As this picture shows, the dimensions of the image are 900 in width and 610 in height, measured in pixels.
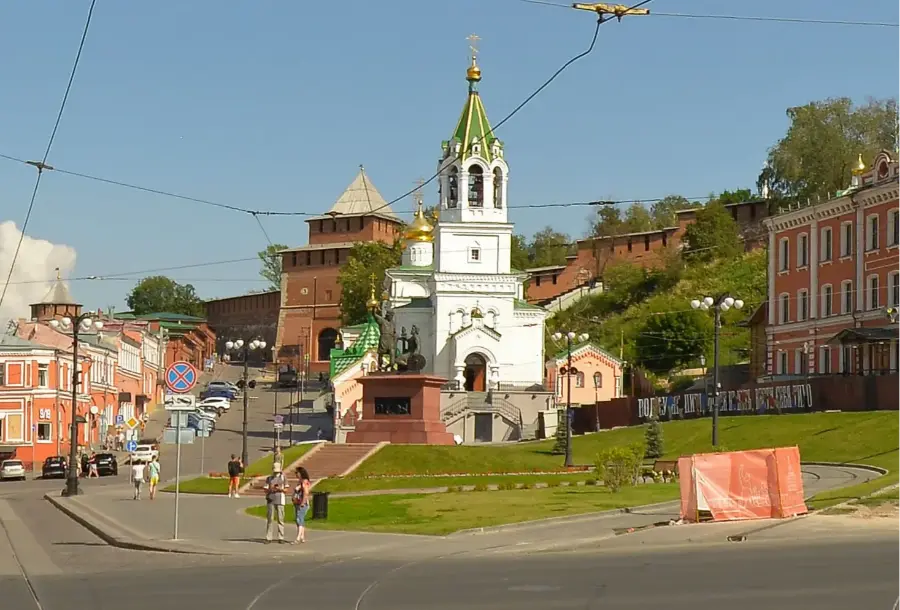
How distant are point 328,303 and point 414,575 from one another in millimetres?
132175

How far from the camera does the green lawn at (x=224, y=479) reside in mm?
49625

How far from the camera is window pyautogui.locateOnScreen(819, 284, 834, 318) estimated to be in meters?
69.8

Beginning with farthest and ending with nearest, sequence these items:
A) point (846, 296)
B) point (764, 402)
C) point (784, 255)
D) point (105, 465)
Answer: point (784, 255) → point (105, 465) → point (846, 296) → point (764, 402)

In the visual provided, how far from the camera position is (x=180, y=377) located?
1173 inches

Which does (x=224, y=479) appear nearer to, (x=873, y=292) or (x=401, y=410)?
(x=401, y=410)

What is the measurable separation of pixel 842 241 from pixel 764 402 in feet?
39.8

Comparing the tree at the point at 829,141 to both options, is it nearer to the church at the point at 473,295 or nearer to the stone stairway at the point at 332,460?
the church at the point at 473,295

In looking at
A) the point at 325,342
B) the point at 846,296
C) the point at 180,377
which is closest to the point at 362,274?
the point at 325,342

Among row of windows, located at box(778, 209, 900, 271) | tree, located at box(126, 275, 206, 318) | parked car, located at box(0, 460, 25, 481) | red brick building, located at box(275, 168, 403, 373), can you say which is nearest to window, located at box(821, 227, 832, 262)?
row of windows, located at box(778, 209, 900, 271)

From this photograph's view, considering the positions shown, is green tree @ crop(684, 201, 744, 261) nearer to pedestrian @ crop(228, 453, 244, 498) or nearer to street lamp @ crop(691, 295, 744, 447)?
street lamp @ crop(691, 295, 744, 447)

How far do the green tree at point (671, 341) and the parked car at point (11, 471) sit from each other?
41.4 m

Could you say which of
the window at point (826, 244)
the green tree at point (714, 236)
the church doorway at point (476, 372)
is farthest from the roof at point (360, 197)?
the window at point (826, 244)

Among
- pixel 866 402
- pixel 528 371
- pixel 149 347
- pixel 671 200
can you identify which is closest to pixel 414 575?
pixel 866 402

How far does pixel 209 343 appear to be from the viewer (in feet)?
545
